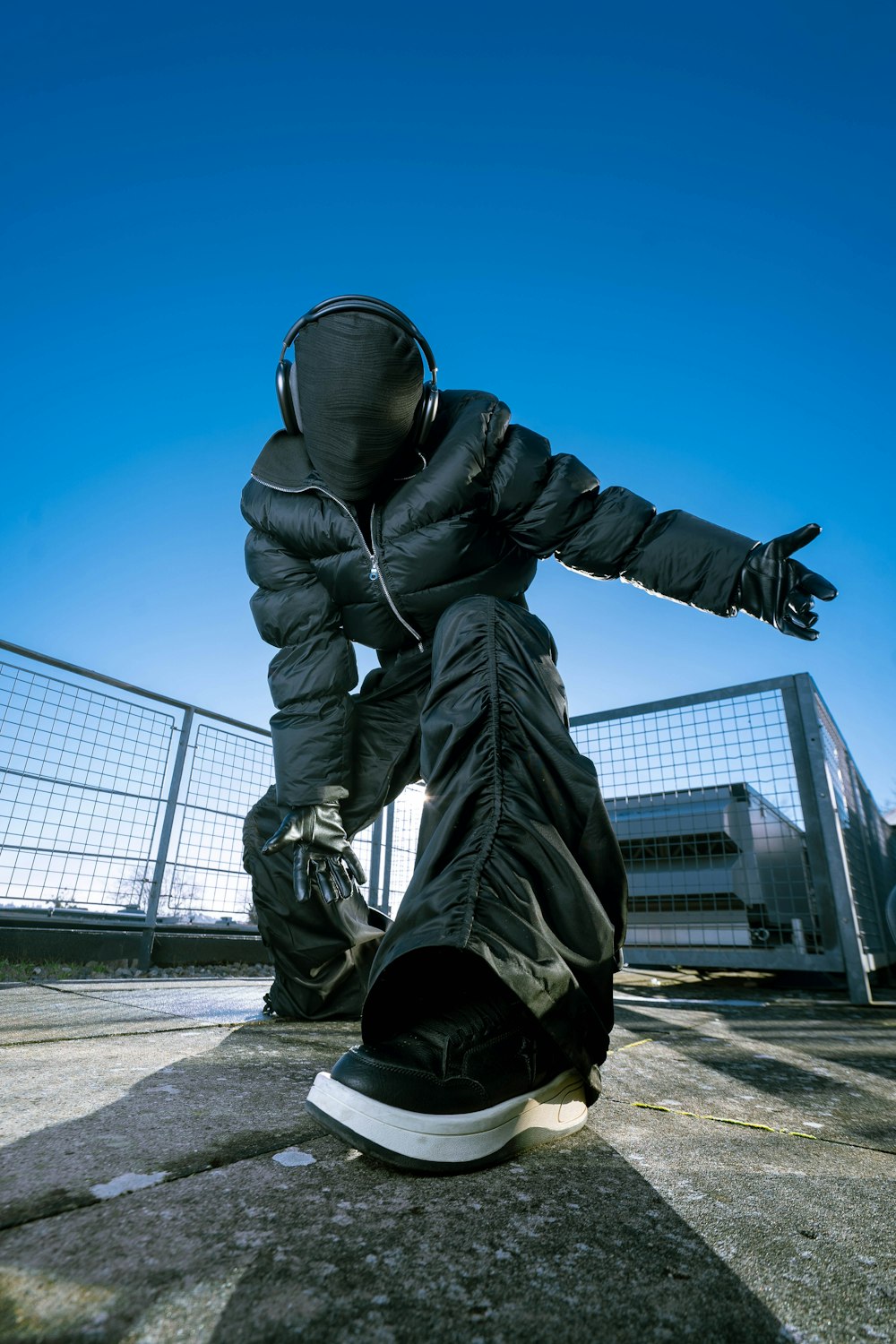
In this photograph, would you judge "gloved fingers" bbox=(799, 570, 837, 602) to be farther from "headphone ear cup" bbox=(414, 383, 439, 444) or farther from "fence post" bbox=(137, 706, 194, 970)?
"fence post" bbox=(137, 706, 194, 970)

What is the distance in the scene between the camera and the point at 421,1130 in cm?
70

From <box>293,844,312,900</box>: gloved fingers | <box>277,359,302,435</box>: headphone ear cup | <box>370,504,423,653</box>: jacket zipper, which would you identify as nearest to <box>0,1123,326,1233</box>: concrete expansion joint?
<box>293,844,312,900</box>: gloved fingers

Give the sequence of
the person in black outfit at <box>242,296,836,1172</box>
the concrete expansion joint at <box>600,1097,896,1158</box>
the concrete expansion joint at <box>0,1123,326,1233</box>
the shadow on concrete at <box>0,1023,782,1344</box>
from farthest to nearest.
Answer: the concrete expansion joint at <box>600,1097,896,1158</box> < the person in black outfit at <box>242,296,836,1172</box> < the concrete expansion joint at <box>0,1123,326,1233</box> < the shadow on concrete at <box>0,1023,782,1344</box>

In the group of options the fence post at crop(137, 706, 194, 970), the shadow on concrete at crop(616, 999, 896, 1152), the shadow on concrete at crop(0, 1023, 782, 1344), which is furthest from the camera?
the fence post at crop(137, 706, 194, 970)

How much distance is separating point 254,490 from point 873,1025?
3.32 meters

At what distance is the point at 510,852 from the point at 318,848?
38.1 inches

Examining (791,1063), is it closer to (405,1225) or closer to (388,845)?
(405,1225)

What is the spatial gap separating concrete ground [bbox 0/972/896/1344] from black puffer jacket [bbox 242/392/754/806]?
107 centimetres

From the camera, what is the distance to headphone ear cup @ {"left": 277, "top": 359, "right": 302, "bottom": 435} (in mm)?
1948

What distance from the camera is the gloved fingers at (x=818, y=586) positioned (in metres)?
1.54

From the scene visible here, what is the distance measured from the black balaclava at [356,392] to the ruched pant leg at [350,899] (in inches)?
24.7

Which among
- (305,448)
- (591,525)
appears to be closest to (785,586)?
(591,525)

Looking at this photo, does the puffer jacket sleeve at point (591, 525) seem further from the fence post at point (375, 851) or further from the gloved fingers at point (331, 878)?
the fence post at point (375, 851)

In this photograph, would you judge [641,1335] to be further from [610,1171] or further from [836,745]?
[836,745]
